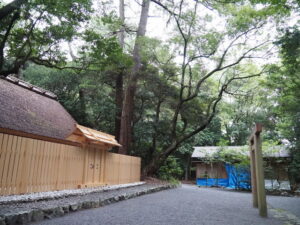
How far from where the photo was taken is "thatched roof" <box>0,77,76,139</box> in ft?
30.4

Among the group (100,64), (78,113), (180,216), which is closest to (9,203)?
(180,216)

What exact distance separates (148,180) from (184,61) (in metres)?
7.30

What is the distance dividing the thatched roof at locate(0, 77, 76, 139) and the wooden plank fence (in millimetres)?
2366

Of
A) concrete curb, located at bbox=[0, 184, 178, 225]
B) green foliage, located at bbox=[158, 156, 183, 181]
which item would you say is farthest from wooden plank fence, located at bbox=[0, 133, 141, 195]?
green foliage, located at bbox=[158, 156, 183, 181]

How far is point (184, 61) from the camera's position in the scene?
13.4 meters

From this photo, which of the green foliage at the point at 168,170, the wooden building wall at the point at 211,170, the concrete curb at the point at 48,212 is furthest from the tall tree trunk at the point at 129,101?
the wooden building wall at the point at 211,170

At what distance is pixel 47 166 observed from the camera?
6.59 meters

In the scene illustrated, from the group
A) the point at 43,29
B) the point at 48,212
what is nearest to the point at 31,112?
the point at 43,29

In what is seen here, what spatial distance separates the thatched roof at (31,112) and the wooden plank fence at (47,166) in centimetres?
237

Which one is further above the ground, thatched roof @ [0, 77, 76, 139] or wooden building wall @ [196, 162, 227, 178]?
thatched roof @ [0, 77, 76, 139]

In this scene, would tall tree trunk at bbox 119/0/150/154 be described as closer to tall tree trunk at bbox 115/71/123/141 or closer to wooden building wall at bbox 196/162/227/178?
tall tree trunk at bbox 115/71/123/141

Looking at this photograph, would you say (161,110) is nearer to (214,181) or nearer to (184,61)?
(184,61)

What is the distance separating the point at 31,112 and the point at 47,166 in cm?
553

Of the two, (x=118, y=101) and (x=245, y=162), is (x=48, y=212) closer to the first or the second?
(x=245, y=162)
